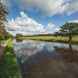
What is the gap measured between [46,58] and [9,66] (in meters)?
1.17

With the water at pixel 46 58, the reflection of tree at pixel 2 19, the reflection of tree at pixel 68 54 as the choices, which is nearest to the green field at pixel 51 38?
the water at pixel 46 58

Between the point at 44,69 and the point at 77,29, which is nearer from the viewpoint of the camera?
the point at 44,69

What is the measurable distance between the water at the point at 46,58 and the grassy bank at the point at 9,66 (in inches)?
7.3

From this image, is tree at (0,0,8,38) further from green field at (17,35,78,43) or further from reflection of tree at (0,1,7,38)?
green field at (17,35,78,43)

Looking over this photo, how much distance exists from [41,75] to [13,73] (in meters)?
0.79

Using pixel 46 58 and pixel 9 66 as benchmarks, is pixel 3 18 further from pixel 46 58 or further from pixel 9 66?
pixel 46 58

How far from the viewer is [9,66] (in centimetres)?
715

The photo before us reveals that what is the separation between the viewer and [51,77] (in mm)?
6531

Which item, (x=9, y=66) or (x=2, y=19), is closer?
(x=9, y=66)

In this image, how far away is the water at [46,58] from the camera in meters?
6.74

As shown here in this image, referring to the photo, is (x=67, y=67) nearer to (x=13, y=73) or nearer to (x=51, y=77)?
(x=51, y=77)

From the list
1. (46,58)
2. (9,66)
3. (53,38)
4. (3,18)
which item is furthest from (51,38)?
(3,18)

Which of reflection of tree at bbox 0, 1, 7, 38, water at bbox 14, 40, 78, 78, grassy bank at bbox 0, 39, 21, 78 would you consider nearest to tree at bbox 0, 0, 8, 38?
Answer: reflection of tree at bbox 0, 1, 7, 38

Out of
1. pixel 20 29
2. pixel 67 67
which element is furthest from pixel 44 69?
pixel 20 29
